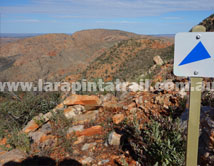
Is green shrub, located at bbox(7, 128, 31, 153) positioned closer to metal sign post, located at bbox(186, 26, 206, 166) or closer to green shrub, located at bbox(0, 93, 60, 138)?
green shrub, located at bbox(0, 93, 60, 138)

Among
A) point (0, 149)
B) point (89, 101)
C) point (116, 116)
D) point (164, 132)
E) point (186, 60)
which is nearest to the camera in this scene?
point (186, 60)

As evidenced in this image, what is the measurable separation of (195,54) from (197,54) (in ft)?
0.04

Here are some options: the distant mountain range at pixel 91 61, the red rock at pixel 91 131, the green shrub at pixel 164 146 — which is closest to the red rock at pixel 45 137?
the red rock at pixel 91 131

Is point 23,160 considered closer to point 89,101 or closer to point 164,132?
point 164,132

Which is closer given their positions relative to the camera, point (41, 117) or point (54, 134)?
point (54, 134)

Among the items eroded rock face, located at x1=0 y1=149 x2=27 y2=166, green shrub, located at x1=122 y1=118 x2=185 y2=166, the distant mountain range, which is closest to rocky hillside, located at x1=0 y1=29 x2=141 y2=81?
the distant mountain range

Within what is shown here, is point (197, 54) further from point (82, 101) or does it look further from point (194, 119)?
point (82, 101)

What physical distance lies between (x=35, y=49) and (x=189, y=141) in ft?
197

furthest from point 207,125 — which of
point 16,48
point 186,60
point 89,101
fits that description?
point 16,48

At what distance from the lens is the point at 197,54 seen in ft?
4.82

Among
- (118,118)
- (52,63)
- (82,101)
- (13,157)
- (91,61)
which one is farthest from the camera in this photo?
(52,63)

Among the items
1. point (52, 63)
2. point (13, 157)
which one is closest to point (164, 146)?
point (13, 157)

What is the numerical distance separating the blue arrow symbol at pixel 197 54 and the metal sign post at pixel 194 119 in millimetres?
126

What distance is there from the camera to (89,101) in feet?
18.4
